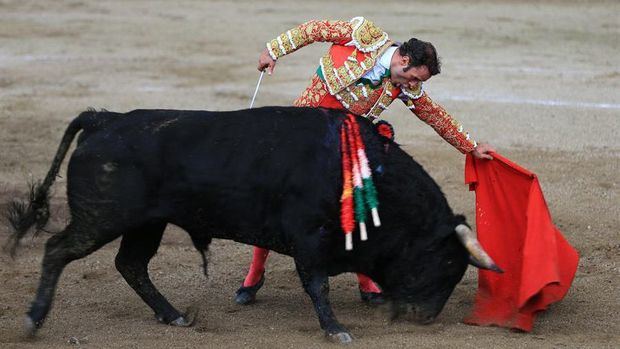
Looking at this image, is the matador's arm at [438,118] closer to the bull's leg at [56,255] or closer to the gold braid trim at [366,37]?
the gold braid trim at [366,37]

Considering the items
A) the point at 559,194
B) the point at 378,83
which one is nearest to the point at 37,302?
the point at 378,83

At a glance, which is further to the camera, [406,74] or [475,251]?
[406,74]

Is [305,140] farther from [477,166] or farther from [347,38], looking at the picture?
[477,166]

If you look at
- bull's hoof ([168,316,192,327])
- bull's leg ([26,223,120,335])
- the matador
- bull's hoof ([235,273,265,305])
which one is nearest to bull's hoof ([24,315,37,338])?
bull's leg ([26,223,120,335])

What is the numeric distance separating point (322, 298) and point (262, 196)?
52 centimetres

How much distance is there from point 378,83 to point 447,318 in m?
1.18

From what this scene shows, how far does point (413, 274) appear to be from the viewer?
5.42 metres

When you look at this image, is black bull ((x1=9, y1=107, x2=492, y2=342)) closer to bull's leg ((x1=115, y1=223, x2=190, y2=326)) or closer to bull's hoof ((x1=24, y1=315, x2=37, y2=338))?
bull's hoof ((x1=24, y1=315, x2=37, y2=338))

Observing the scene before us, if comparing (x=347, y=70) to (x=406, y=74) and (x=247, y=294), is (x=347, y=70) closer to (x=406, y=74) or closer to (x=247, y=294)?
(x=406, y=74)

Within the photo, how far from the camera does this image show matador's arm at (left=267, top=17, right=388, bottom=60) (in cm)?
570

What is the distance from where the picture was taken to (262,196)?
526cm

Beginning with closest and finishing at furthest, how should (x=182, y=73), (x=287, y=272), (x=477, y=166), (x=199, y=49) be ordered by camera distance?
(x=477, y=166)
(x=287, y=272)
(x=182, y=73)
(x=199, y=49)

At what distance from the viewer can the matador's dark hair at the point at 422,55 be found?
Result: 5484 mm

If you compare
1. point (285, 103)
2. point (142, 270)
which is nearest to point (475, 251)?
point (142, 270)
